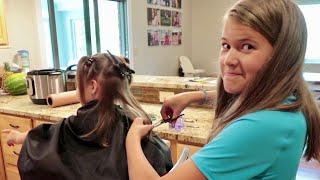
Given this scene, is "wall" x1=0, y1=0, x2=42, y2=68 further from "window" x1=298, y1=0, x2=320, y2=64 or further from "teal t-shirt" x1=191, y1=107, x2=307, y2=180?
"window" x1=298, y1=0, x2=320, y2=64

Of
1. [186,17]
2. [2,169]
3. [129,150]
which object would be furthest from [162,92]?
[186,17]

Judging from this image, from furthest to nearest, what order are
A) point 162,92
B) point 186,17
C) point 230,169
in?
point 186,17
point 162,92
point 230,169

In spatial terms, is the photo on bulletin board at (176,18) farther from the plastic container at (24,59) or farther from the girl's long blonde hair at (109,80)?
the girl's long blonde hair at (109,80)

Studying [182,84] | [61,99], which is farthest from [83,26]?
[182,84]

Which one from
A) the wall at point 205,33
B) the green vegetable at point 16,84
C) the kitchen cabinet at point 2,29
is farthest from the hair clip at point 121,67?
the wall at point 205,33

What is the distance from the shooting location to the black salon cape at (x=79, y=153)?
43.1 inches

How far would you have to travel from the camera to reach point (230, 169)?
62 cm

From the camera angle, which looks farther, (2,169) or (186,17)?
(186,17)

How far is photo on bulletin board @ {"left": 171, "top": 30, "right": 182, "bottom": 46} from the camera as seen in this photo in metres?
6.51

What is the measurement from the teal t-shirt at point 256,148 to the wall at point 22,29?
2.90 metres

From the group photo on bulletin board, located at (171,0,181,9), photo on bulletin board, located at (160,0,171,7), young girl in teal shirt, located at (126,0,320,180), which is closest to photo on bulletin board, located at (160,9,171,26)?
photo on bulletin board, located at (160,0,171,7)

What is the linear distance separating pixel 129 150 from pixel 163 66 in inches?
212

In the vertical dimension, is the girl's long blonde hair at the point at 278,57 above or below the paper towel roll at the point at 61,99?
above

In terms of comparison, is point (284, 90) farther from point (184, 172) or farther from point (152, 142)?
point (152, 142)
